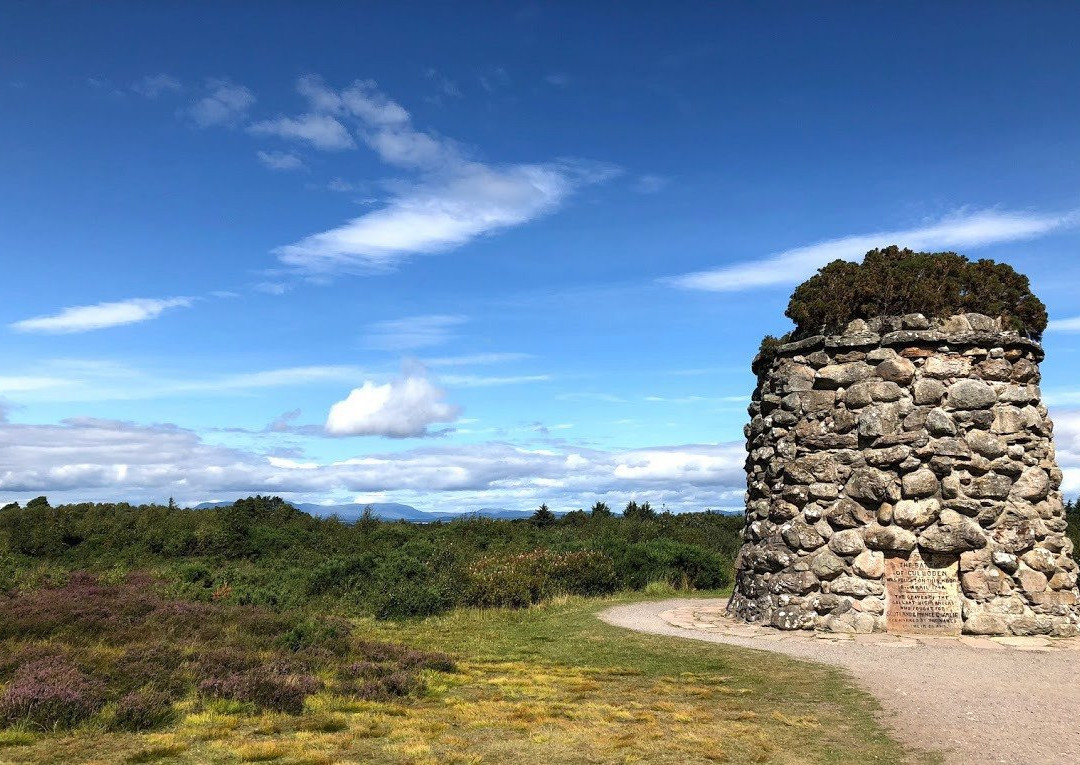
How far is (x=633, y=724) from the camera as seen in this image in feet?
24.6

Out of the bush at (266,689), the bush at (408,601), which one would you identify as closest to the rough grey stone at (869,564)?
the bush at (408,601)

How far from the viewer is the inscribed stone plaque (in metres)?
12.9

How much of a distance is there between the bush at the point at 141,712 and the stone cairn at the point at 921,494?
33.4ft

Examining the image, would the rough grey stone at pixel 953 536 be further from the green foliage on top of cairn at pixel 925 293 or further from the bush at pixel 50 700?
the bush at pixel 50 700

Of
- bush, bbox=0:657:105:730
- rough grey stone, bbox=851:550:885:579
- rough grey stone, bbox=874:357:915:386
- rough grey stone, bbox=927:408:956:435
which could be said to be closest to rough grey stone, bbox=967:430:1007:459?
rough grey stone, bbox=927:408:956:435

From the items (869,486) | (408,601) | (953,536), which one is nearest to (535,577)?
(408,601)

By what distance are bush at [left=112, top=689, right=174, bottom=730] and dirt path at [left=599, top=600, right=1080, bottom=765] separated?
7206 mm

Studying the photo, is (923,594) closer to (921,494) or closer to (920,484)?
(921,494)

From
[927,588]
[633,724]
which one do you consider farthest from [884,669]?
[633,724]

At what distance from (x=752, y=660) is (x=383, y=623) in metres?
8.13

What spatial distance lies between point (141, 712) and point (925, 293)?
45.6 feet

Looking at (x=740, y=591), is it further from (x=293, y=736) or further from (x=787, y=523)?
(x=293, y=736)

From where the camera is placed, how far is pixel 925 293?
14.1 metres

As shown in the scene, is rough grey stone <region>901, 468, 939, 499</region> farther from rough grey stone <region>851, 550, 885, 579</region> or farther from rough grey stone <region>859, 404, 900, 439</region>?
rough grey stone <region>851, 550, 885, 579</region>
